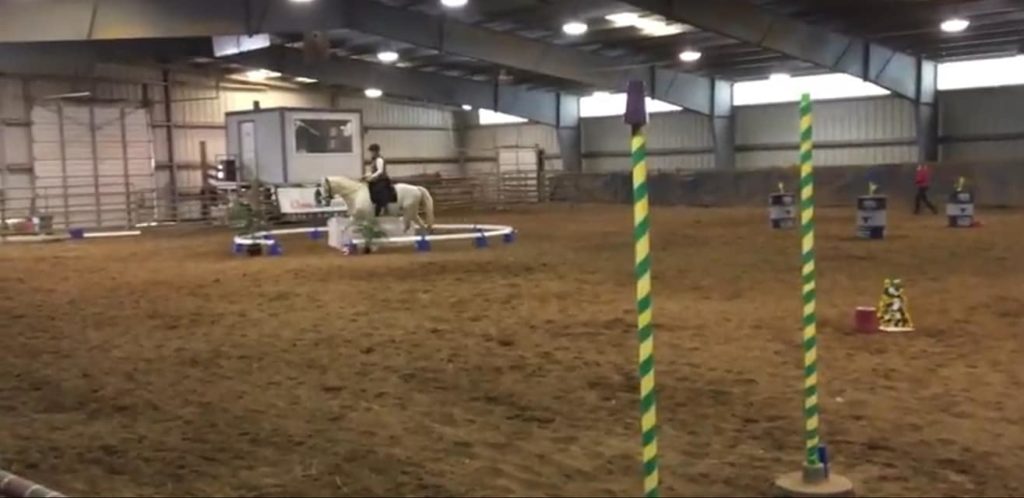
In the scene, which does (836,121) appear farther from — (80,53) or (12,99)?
(12,99)

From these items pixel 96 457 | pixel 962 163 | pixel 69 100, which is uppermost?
pixel 69 100

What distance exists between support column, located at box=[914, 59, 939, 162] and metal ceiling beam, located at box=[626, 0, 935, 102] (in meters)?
0.04

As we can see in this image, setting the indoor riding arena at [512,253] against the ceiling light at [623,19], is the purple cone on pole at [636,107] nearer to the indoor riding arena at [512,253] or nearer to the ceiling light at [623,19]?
the indoor riding arena at [512,253]

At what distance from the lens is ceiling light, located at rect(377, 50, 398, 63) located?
1345 inches

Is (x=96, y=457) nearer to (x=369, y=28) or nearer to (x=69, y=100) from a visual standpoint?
(x=369, y=28)

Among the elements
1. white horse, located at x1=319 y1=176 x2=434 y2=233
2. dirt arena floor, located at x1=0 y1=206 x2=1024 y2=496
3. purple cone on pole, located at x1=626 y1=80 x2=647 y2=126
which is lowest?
dirt arena floor, located at x1=0 y1=206 x2=1024 y2=496

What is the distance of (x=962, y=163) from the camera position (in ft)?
95.9

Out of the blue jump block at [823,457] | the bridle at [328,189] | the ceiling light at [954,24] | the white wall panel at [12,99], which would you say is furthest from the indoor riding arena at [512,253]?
the bridle at [328,189]

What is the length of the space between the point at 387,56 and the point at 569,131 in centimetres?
1065

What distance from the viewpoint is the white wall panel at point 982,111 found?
106 feet

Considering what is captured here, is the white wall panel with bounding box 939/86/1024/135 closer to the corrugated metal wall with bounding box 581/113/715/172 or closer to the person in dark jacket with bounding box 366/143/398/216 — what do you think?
the corrugated metal wall with bounding box 581/113/715/172

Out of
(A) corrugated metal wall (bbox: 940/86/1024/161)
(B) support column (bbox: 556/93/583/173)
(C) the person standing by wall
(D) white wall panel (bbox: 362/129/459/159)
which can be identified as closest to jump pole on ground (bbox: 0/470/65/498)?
(C) the person standing by wall

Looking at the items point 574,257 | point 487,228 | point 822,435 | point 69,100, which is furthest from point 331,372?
point 69,100

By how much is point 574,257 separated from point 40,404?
1111 centimetres
